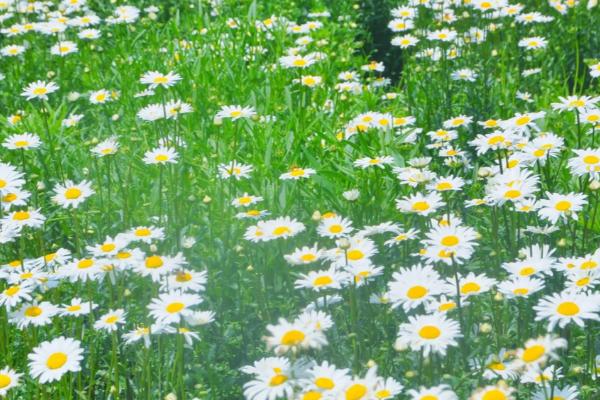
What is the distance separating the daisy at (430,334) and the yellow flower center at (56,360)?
34.0 inches

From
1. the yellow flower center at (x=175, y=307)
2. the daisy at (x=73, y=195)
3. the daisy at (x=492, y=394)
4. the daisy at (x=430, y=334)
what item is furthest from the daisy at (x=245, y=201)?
the daisy at (x=492, y=394)

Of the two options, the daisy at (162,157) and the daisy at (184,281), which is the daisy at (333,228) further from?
the daisy at (162,157)

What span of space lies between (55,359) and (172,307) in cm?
33

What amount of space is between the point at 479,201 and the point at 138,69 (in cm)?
252

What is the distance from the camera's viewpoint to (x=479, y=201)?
3207 millimetres

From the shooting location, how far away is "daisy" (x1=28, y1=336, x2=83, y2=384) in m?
2.36

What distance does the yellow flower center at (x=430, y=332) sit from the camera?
2.21 m

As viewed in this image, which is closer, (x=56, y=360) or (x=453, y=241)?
(x=56, y=360)

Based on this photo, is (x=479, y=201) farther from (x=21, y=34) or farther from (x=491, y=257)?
(x=21, y=34)

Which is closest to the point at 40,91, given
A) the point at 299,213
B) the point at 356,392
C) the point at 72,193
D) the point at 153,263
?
the point at 72,193

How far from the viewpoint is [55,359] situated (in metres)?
2.41

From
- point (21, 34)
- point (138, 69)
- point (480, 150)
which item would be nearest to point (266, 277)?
point (480, 150)

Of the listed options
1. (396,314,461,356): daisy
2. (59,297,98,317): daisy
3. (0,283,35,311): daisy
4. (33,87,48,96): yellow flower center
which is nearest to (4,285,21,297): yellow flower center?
(0,283,35,311): daisy

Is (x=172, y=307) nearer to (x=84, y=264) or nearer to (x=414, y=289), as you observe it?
(x=84, y=264)
